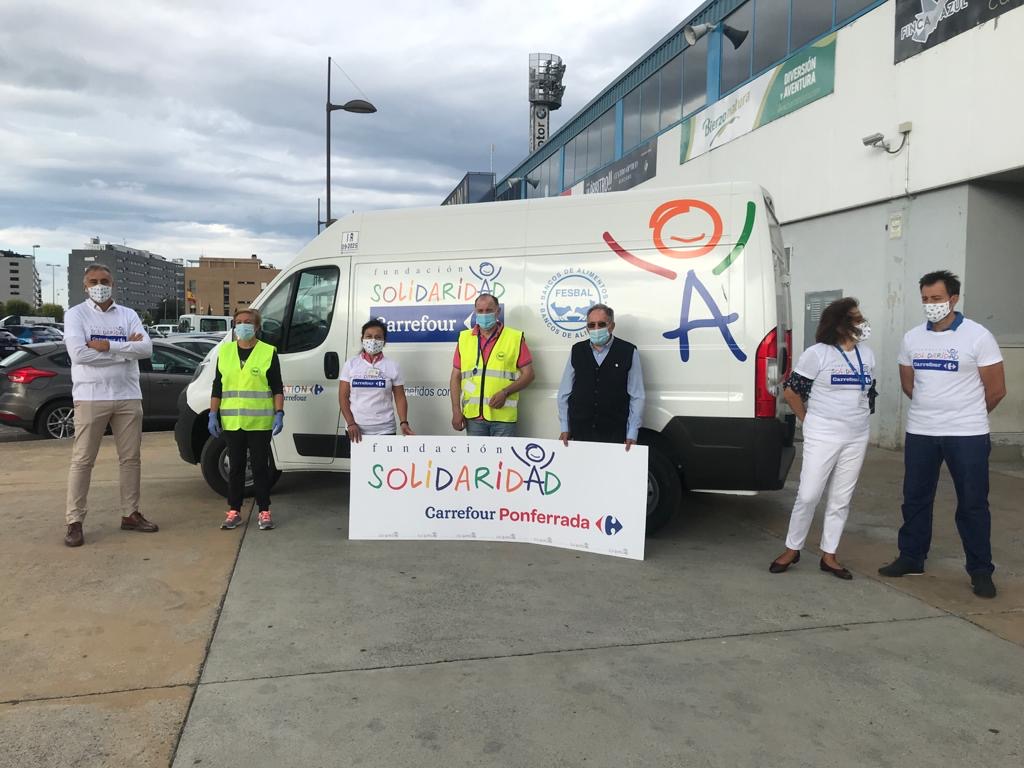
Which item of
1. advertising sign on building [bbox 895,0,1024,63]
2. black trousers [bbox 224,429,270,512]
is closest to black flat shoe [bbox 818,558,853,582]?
black trousers [bbox 224,429,270,512]

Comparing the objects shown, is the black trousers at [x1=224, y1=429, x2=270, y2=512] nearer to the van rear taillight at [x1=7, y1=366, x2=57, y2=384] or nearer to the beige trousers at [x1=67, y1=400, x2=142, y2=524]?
the beige trousers at [x1=67, y1=400, x2=142, y2=524]

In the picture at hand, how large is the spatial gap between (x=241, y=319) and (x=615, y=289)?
2.70m

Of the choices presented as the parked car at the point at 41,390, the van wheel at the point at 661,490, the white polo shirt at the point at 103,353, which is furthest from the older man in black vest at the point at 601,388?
the parked car at the point at 41,390

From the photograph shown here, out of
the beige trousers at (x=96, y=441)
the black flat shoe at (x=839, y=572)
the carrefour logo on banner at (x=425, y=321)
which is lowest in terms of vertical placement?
the black flat shoe at (x=839, y=572)

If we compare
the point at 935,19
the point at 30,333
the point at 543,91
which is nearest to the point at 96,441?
the point at 935,19

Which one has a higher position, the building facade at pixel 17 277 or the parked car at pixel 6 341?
the building facade at pixel 17 277

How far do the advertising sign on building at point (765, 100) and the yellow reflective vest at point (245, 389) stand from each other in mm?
8805

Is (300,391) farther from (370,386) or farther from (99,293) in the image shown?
(99,293)

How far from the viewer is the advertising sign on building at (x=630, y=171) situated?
16250mm

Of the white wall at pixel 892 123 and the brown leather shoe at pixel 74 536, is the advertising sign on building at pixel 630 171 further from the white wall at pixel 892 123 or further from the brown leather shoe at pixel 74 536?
the brown leather shoe at pixel 74 536

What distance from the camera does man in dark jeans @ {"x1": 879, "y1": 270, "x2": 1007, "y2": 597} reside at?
13.9ft

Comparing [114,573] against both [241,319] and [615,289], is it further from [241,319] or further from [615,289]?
[615,289]

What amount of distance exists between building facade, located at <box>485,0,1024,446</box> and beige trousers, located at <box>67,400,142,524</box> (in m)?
8.29

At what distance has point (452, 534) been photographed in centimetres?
526
